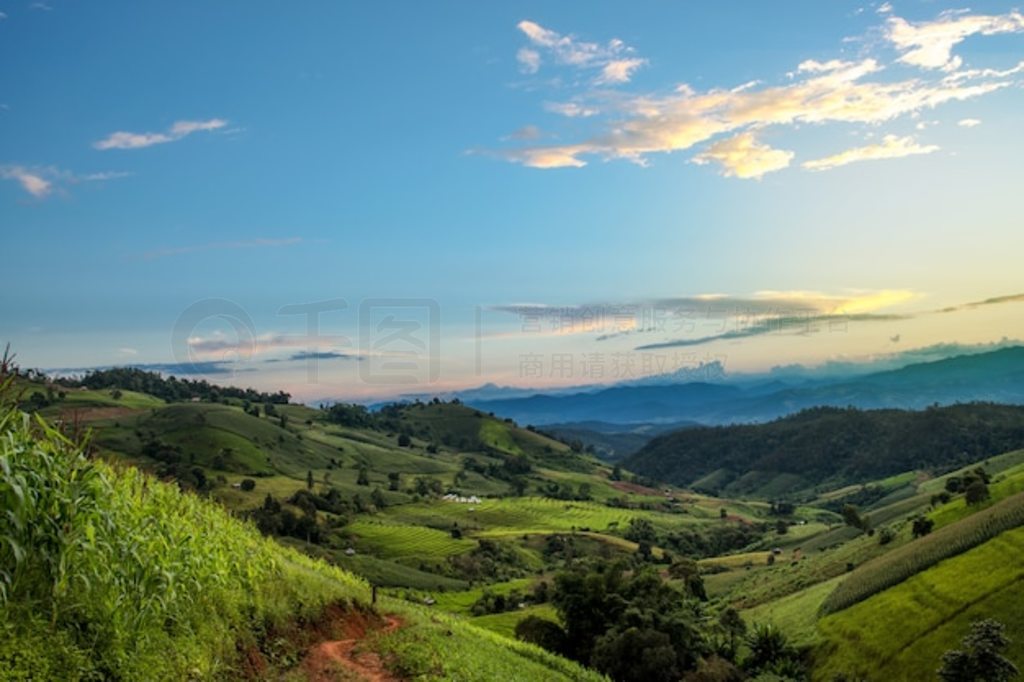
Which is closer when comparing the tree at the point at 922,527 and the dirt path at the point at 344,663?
the dirt path at the point at 344,663

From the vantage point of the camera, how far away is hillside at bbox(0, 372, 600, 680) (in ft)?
31.7

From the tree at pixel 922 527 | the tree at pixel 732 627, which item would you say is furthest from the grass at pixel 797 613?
the tree at pixel 922 527

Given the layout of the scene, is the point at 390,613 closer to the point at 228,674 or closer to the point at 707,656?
the point at 228,674

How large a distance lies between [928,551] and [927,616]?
12.4m

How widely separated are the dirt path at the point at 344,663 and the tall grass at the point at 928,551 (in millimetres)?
52720

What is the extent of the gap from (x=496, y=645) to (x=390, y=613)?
24.1ft

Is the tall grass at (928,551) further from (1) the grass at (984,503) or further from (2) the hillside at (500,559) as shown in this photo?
(1) the grass at (984,503)

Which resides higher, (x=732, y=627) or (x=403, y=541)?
(x=732, y=627)

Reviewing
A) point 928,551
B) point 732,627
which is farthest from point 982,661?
point 732,627

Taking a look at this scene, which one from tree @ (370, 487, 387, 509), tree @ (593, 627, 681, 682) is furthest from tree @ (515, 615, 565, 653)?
tree @ (370, 487, 387, 509)

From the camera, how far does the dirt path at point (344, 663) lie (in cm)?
1501

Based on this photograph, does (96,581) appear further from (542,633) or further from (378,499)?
(378,499)

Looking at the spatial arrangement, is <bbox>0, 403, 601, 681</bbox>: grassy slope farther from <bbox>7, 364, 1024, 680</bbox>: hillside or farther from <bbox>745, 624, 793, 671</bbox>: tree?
<bbox>745, 624, 793, 671</bbox>: tree

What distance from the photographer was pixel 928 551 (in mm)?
56688
